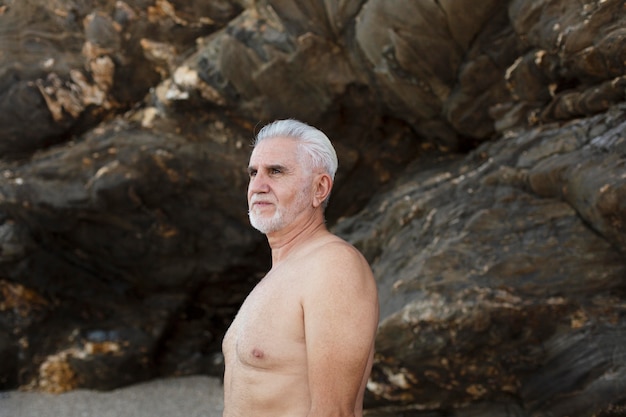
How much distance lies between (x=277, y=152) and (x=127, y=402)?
5156 mm

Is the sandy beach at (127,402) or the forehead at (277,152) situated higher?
the forehead at (277,152)

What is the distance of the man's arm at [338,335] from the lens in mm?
1709

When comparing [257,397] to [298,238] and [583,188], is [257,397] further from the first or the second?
[583,188]

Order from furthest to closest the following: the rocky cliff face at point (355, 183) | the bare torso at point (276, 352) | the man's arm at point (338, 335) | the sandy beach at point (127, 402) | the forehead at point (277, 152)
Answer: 1. the sandy beach at point (127, 402)
2. the rocky cliff face at point (355, 183)
3. the forehead at point (277, 152)
4. the bare torso at point (276, 352)
5. the man's arm at point (338, 335)

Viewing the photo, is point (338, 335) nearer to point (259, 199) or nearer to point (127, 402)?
point (259, 199)

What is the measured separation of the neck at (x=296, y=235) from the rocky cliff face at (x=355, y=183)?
6.44 feet

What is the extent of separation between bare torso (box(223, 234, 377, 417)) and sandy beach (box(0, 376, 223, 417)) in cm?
455

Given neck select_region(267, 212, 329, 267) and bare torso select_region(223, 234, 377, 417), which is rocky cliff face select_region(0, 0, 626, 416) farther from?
bare torso select_region(223, 234, 377, 417)

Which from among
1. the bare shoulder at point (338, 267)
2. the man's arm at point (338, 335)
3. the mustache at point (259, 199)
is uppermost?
the mustache at point (259, 199)

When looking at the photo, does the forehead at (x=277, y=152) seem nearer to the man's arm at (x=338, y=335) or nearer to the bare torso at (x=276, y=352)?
the bare torso at (x=276, y=352)

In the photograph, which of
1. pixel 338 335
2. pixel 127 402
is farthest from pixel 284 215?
pixel 127 402

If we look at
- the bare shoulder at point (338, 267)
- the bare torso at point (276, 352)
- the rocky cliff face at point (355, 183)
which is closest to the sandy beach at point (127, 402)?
the rocky cliff face at point (355, 183)

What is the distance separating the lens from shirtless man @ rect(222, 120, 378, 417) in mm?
1722

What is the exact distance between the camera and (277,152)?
2.20m
